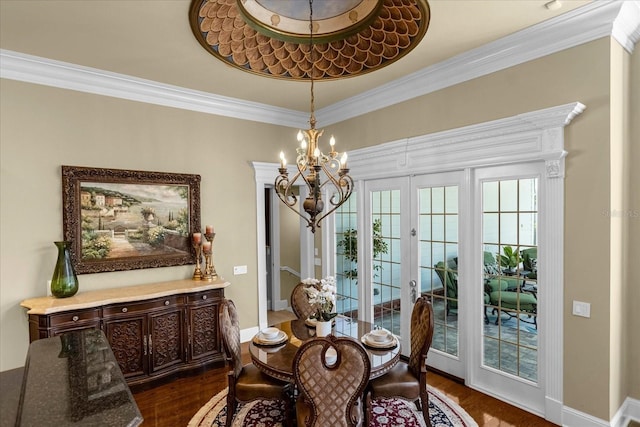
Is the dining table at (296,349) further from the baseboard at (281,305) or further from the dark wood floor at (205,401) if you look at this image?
the baseboard at (281,305)

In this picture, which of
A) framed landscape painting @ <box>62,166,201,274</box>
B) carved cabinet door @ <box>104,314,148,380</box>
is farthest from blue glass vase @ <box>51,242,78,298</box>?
carved cabinet door @ <box>104,314,148,380</box>

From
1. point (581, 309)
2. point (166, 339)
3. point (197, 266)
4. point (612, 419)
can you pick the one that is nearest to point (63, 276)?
point (166, 339)

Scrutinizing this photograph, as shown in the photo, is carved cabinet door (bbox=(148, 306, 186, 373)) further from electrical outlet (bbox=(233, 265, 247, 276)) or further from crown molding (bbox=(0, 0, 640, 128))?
crown molding (bbox=(0, 0, 640, 128))

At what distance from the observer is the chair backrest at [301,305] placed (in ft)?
12.4

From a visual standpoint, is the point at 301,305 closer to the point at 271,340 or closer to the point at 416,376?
the point at 271,340

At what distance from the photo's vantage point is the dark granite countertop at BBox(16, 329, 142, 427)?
3.92 ft

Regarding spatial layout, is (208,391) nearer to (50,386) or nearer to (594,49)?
(50,386)

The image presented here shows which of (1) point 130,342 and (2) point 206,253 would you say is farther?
(2) point 206,253

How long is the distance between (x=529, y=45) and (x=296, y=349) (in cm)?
329

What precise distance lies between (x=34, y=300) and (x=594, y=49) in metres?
5.40

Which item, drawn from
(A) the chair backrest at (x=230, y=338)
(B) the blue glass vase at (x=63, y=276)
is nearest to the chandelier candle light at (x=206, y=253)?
(B) the blue glass vase at (x=63, y=276)

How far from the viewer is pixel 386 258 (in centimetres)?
445

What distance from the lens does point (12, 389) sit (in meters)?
1.55

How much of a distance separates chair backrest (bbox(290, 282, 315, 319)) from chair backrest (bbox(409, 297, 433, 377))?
1.24 m
